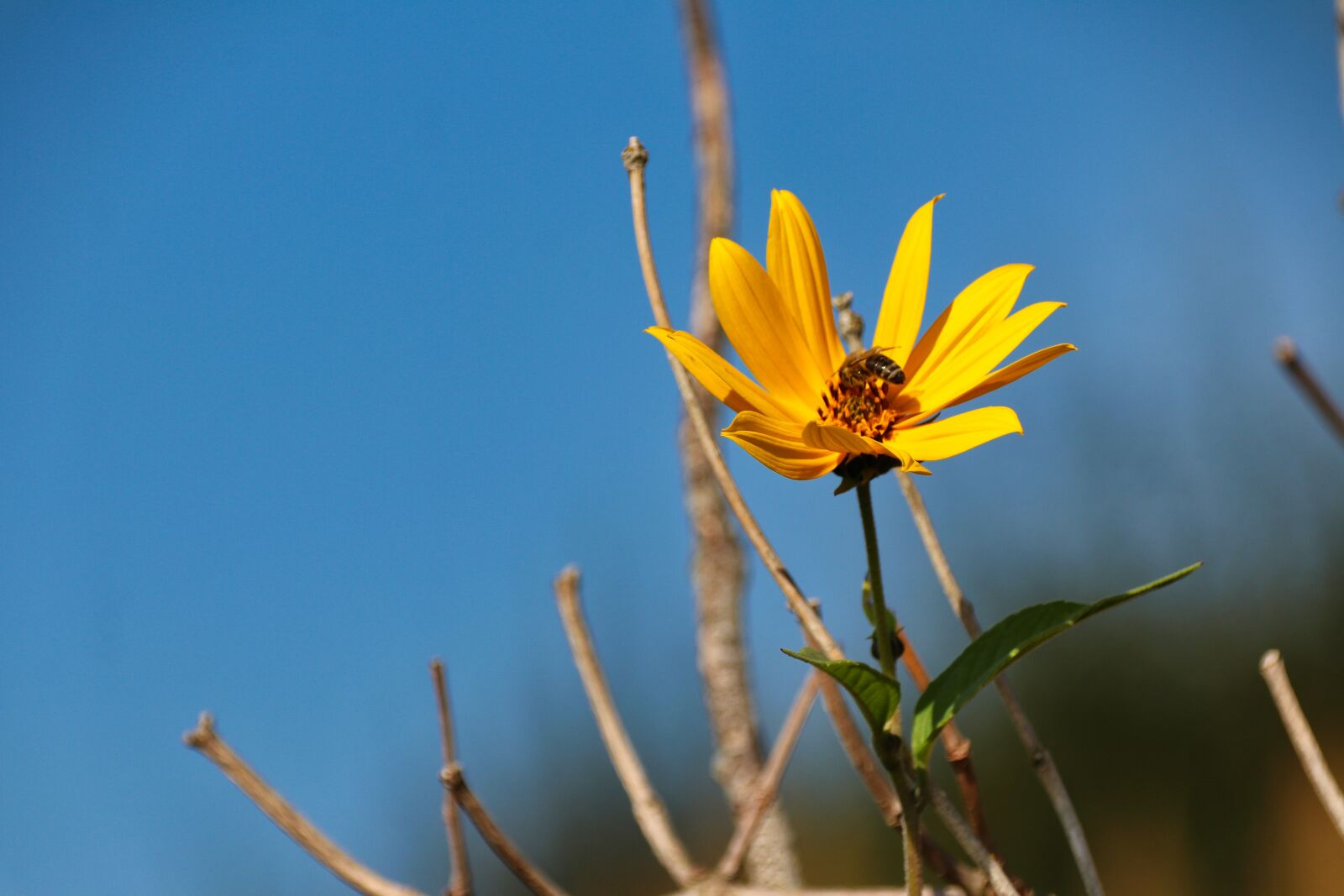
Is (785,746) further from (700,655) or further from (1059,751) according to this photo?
(1059,751)

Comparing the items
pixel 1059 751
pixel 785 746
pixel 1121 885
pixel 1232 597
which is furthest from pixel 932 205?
pixel 1232 597

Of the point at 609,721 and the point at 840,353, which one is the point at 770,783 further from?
the point at 840,353

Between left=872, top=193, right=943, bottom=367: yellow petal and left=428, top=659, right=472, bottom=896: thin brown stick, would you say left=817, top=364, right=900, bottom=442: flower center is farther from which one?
left=428, top=659, right=472, bottom=896: thin brown stick

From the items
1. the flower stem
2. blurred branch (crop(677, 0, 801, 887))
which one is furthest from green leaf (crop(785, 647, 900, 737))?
blurred branch (crop(677, 0, 801, 887))

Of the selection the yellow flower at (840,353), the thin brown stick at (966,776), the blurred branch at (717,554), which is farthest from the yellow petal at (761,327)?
the blurred branch at (717,554)

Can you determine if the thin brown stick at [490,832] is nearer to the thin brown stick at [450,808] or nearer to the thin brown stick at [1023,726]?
the thin brown stick at [450,808]
